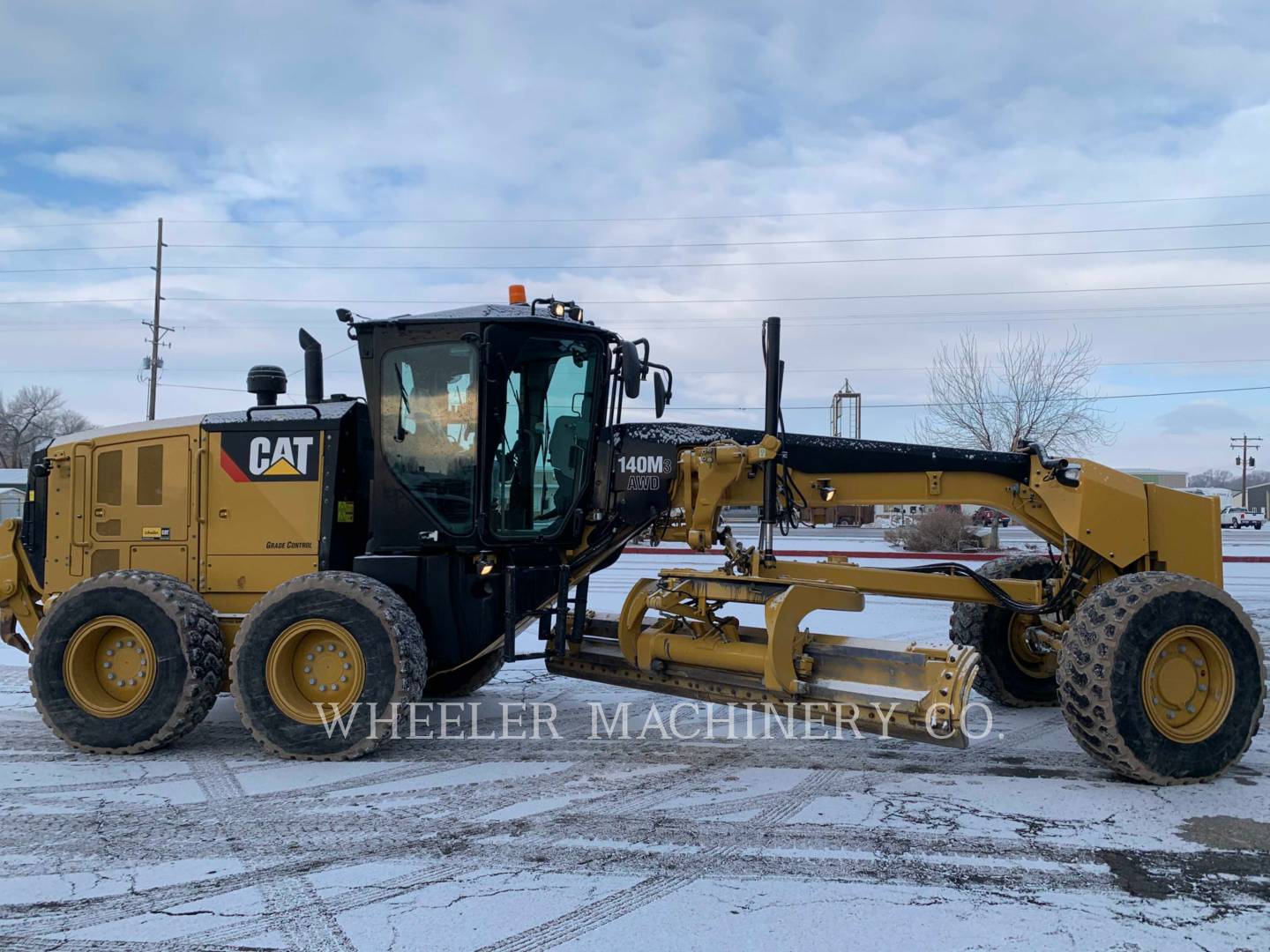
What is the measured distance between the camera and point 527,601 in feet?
20.0

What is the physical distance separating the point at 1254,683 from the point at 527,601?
4.11m

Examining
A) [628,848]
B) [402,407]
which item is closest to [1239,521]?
[402,407]

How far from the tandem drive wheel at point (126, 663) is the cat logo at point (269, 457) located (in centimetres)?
89

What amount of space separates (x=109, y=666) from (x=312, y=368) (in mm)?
2339

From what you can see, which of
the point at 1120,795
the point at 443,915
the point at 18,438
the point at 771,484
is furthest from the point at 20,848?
the point at 18,438

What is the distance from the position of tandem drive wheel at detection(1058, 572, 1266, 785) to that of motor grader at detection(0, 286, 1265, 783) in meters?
0.01

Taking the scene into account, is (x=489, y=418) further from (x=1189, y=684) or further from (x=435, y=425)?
(x=1189, y=684)

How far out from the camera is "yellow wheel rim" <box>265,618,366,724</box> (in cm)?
564

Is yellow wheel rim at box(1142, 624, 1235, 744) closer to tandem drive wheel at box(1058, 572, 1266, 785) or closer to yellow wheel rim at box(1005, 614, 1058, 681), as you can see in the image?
tandem drive wheel at box(1058, 572, 1266, 785)

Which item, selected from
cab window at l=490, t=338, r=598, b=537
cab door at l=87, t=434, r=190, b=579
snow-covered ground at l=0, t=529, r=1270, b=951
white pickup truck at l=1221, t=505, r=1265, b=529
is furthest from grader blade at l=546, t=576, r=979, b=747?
white pickup truck at l=1221, t=505, r=1265, b=529

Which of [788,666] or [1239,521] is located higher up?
[1239,521]

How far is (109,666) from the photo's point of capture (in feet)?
19.9
